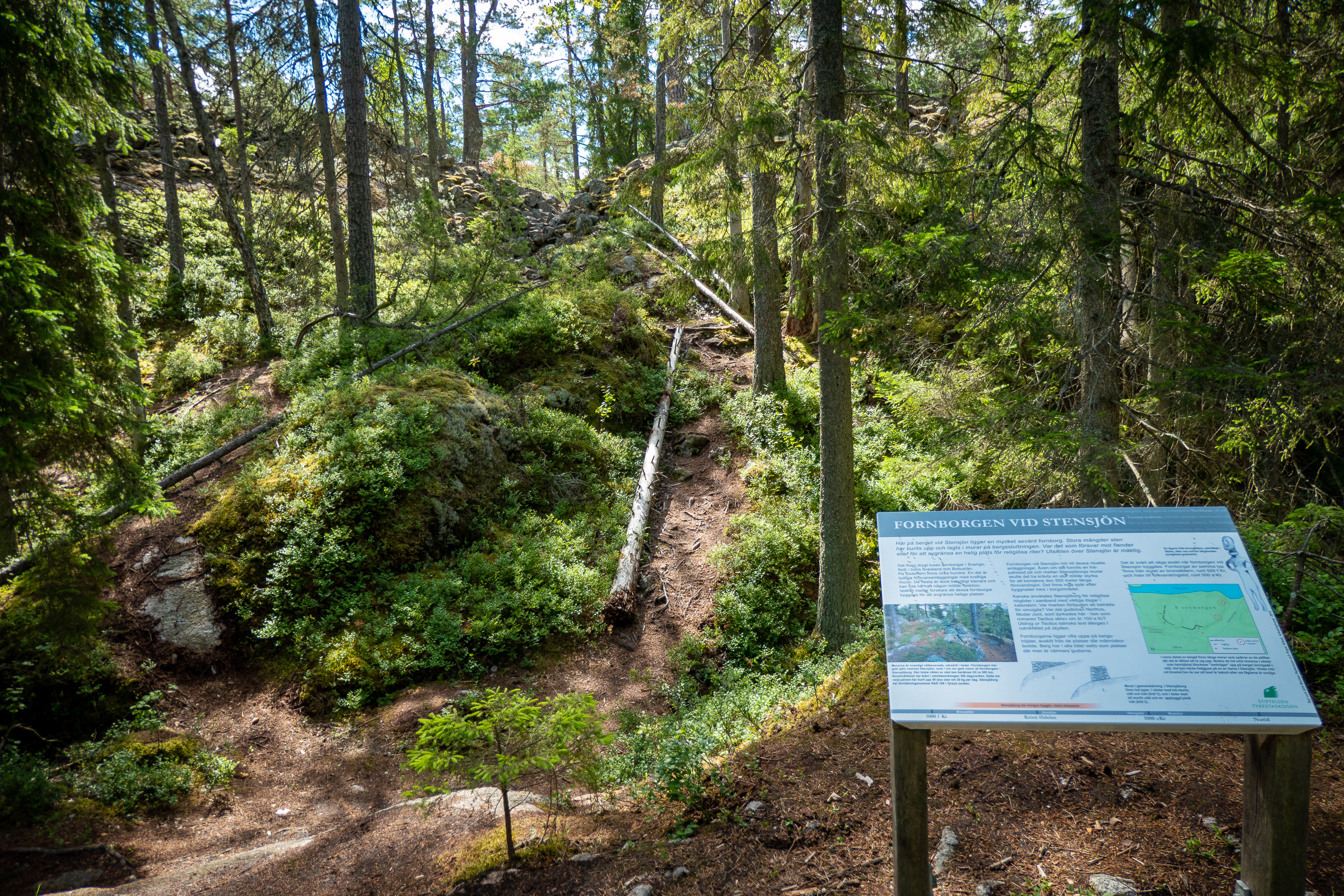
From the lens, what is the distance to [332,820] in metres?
4.99

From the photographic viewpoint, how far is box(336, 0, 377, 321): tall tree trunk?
1125 centimetres

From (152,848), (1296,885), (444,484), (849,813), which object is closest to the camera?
(1296,885)

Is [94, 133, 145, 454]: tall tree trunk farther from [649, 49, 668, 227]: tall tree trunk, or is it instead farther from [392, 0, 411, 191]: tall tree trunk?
[649, 49, 668, 227]: tall tree trunk

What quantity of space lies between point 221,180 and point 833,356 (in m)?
11.4

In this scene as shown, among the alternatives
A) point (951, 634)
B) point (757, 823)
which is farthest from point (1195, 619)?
point (757, 823)

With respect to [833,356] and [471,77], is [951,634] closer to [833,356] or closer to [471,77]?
[833,356]

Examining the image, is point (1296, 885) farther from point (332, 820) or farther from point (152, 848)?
point (152, 848)

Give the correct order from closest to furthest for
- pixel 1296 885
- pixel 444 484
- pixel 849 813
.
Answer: pixel 1296 885 → pixel 849 813 → pixel 444 484

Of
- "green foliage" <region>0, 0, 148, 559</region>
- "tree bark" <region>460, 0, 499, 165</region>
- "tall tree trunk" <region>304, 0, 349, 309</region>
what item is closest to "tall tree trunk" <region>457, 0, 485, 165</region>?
"tree bark" <region>460, 0, 499, 165</region>

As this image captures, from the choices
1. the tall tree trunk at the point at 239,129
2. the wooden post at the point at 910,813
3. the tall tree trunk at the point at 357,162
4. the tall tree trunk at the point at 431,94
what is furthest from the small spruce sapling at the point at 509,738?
the tall tree trunk at the point at 431,94

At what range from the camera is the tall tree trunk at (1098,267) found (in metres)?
4.82

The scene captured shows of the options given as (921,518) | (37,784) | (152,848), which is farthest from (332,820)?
(921,518)

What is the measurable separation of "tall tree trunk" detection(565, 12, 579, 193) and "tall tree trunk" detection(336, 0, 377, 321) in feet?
31.1

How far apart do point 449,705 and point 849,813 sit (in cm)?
411
